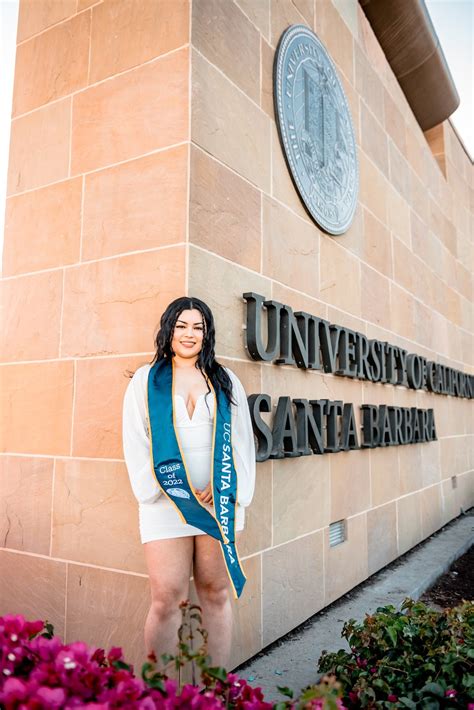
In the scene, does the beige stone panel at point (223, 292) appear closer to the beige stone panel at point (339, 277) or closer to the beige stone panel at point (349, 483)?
the beige stone panel at point (339, 277)

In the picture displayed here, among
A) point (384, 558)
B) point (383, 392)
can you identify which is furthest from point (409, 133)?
point (384, 558)

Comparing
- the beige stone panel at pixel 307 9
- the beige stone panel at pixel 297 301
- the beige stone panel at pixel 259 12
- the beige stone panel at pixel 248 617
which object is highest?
the beige stone panel at pixel 307 9

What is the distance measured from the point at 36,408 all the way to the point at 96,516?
2.80 ft

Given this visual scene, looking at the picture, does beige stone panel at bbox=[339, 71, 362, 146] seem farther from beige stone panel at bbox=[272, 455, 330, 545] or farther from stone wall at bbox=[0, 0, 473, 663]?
beige stone panel at bbox=[272, 455, 330, 545]

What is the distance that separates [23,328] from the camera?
3.76 m

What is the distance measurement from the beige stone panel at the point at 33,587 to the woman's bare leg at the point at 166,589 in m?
0.98

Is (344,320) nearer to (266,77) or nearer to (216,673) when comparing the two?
(266,77)

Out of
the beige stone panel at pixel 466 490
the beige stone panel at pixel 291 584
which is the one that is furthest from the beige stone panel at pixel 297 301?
the beige stone panel at pixel 466 490

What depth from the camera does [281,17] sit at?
14.0ft

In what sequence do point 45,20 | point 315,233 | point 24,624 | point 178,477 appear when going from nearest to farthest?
point 24,624 < point 178,477 < point 45,20 < point 315,233

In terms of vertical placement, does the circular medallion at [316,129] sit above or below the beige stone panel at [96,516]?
above

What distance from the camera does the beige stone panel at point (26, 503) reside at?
343cm

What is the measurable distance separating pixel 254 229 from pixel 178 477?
6.22ft

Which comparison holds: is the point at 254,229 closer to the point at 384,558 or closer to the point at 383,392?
the point at 383,392
